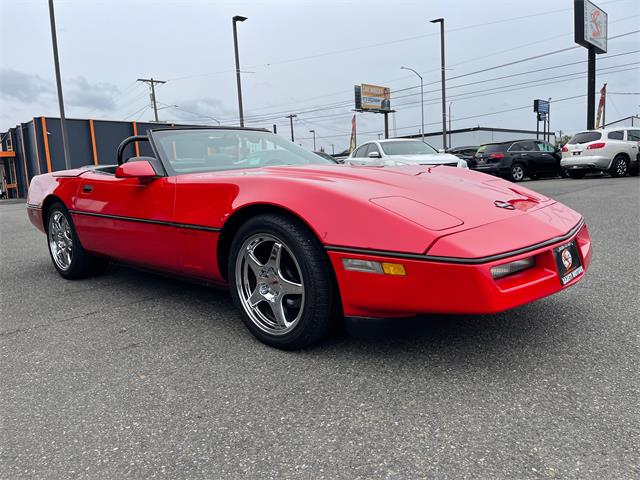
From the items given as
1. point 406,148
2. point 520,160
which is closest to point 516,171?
point 520,160

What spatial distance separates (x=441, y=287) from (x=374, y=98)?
55036 millimetres

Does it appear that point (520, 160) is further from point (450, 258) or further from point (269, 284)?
point (450, 258)

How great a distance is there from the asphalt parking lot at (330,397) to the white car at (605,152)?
41.9 feet

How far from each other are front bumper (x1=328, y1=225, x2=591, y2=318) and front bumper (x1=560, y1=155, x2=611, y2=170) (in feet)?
45.6

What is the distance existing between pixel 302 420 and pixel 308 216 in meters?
0.88

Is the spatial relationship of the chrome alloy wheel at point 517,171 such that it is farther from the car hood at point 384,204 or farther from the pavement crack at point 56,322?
the pavement crack at point 56,322

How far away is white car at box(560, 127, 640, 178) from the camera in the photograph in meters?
14.2

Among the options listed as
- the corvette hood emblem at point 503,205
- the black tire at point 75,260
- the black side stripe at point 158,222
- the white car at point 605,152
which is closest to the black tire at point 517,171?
the white car at point 605,152

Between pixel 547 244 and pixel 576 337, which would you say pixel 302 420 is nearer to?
pixel 547 244

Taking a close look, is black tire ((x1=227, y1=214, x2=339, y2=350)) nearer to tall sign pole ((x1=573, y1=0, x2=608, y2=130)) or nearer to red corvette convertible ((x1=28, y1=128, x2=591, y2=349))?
red corvette convertible ((x1=28, y1=128, x2=591, y2=349))

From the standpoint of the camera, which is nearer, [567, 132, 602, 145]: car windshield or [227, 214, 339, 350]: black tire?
[227, 214, 339, 350]: black tire

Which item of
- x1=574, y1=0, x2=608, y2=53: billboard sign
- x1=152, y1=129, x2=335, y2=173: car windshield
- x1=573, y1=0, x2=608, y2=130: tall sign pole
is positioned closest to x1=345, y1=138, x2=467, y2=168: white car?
x1=152, y1=129, x2=335, y2=173: car windshield

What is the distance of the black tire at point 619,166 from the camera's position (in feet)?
46.8

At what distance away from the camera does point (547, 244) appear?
2.15 metres
